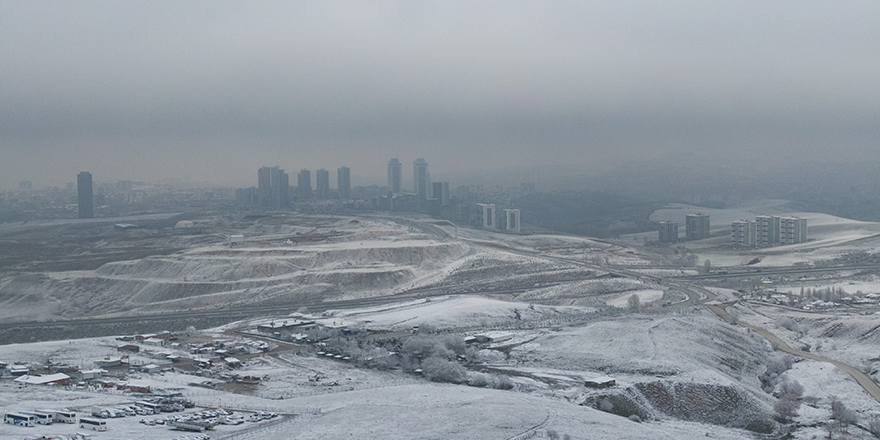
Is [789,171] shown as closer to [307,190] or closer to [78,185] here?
[307,190]

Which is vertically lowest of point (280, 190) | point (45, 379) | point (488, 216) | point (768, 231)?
point (45, 379)


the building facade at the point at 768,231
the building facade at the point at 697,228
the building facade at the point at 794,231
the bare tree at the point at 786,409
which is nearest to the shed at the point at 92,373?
the bare tree at the point at 786,409

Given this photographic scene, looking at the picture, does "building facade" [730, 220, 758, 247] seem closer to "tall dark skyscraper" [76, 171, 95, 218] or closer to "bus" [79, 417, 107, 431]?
"bus" [79, 417, 107, 431]

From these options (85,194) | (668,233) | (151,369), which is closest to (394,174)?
(85,194)

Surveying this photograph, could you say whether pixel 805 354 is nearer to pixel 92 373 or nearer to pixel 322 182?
pixel 92 373

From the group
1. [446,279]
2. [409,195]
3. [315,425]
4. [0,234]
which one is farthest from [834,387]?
[409,195]

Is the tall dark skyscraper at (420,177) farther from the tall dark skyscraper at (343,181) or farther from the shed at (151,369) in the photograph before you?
the shed at (151,369)
